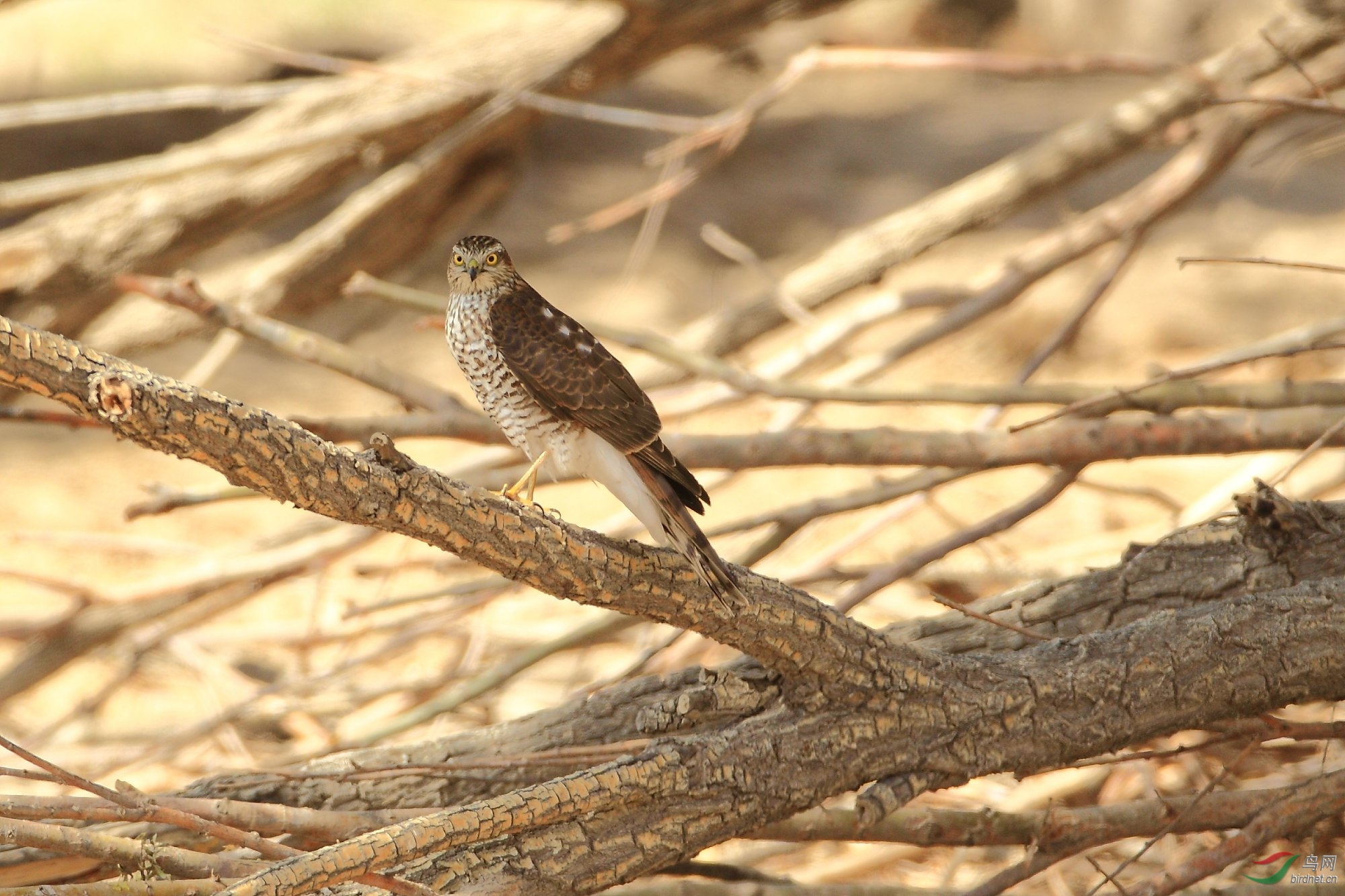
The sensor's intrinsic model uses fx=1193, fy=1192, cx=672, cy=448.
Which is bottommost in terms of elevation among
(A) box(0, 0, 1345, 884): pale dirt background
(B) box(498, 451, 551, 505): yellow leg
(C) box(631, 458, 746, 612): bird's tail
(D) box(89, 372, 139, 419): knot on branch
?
(C) box(631, 458, 746, 612): bird's tail

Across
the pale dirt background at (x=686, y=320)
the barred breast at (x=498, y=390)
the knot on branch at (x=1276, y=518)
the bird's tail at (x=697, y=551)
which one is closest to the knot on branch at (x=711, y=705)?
the bird's tail at (x=697, y=551)

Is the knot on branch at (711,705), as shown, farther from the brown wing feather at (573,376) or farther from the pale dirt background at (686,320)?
the pale dirt background at (686,320)

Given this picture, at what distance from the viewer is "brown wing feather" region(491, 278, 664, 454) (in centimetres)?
259

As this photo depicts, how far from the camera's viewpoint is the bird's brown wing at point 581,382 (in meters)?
2.55

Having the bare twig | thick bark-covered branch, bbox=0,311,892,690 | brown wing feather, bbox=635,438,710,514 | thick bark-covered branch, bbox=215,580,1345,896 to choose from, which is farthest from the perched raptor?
the bare twig

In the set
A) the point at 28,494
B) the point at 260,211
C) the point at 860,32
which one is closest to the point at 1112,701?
the point at 260,211

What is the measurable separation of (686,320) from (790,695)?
260 inches

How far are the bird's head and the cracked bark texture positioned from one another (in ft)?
3.64

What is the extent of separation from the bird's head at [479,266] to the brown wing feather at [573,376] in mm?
167

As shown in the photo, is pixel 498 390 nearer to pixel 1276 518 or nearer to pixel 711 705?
pixel 711 705

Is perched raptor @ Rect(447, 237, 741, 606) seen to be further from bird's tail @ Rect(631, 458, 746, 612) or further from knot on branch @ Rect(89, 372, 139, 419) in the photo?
knot on branch @ Rect(89, 372, 139, 419)

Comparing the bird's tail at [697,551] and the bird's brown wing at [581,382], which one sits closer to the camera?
the bird's tail at [697,551]

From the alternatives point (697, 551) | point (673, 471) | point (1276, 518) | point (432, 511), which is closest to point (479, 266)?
point (673, 471)

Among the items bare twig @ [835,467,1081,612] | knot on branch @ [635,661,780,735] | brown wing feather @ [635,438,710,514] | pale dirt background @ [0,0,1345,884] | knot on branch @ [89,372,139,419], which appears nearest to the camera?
knot on branch @ [89,372,139,419]
